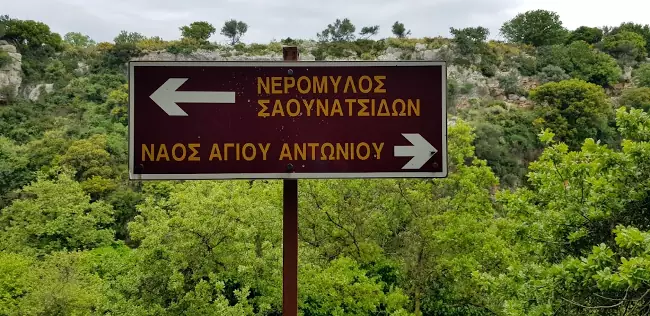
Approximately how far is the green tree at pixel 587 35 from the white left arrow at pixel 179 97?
60000 millimetres

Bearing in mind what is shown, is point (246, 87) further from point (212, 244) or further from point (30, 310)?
point (30, 310)

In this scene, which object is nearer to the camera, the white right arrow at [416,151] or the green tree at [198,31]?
the white right arrow at [416,151]

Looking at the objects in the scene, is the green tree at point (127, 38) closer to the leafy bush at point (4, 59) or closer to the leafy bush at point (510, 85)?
the leafy bush at point (4, 59)

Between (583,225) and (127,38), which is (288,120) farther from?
(127,38)

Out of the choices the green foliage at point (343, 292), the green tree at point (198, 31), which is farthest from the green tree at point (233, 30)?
the green foliage at point (343, 292)

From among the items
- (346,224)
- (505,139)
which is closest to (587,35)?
(505,139)

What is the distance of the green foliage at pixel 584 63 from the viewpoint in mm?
47062

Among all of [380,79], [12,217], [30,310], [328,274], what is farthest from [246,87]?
[12,217]

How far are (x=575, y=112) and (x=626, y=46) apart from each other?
767 inches

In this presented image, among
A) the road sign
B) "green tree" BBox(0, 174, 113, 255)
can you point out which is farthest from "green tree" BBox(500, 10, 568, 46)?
the road sign

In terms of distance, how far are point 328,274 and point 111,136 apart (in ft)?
77.7

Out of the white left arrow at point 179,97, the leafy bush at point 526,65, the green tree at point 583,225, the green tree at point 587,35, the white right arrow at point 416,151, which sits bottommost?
the green tree at point 583,225

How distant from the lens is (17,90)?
40156 mm

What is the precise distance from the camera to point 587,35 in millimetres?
56344
